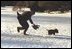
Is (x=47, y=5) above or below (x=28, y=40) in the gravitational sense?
above

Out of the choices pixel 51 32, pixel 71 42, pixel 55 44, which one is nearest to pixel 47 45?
pixel 55 44

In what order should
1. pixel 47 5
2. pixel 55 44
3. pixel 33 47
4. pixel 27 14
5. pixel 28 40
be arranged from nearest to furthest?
pixel 47 5, pixel 33 47, pixel 55 44, pixel 28 40, pixel 27 14

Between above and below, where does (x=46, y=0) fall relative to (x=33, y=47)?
above

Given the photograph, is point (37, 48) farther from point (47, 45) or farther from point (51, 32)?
point (51, 32)

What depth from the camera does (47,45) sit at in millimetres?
9547

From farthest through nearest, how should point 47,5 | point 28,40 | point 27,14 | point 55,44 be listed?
1. point 27,14
2. point 28,40
3. point 55,44
4. point 47,5

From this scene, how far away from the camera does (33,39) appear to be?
35.8 ft

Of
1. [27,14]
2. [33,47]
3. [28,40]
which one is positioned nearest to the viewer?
[33,47]

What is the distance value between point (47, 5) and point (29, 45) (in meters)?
1.69

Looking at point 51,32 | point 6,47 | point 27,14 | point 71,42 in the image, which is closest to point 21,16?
point 27,14

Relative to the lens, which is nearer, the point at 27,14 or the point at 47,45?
the point at 47,45

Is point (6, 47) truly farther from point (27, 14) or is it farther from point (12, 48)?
point (27, 14)

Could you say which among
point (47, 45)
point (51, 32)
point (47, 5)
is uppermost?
point (47, 5)

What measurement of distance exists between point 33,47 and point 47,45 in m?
0.65
